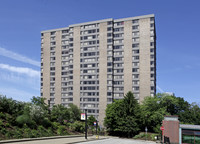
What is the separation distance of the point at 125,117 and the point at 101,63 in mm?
37291

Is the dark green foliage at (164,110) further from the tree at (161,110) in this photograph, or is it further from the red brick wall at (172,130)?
the red brick wall at (172,130)

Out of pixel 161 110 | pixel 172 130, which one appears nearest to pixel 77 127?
pixel 172 130

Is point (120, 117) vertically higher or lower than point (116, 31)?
lower

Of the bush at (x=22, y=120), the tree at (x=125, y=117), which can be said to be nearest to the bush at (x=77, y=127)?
the tree at (x=125, y=117)

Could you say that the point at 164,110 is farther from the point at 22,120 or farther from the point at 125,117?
the point at 22,120

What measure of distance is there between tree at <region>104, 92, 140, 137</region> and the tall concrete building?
24806 mm

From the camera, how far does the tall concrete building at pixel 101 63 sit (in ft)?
260

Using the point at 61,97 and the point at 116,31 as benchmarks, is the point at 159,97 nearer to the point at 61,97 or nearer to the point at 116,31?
the point at 116,31

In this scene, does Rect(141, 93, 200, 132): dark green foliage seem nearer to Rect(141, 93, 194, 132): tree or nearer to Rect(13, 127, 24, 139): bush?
Rect(141, 93, 194, 132): tree

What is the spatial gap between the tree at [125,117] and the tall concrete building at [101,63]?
24806 mm

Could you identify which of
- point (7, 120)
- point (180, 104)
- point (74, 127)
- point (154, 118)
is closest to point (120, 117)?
point (154, 118)

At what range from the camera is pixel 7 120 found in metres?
31.5

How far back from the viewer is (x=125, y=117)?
170ft

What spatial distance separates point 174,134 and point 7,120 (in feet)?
86.2
